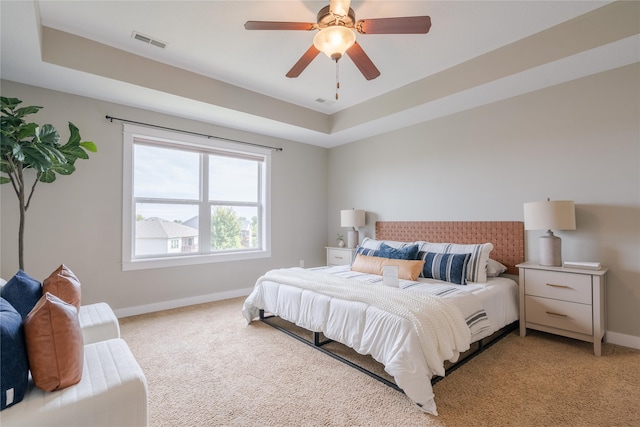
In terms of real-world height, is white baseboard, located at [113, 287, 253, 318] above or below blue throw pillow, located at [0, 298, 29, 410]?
below

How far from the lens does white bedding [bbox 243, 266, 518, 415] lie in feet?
6.24

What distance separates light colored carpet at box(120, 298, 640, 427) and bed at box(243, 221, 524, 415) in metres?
0.17

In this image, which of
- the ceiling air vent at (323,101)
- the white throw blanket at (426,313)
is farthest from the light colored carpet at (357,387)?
the ceiling air vent at (323,101)

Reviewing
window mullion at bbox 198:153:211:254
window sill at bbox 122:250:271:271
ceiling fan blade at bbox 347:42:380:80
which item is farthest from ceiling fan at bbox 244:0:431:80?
window sill at bbox 122:250:271:271

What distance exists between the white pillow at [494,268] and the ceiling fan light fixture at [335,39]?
2.69 meters

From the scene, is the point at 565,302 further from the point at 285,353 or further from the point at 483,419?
the point at 285,353

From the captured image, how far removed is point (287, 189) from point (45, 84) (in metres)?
3.24

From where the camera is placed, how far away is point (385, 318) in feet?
7.05

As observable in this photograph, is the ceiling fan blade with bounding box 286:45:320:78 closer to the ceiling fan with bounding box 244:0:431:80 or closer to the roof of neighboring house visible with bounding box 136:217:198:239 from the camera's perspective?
the ceiling fan with bounding box 244:0:431:80

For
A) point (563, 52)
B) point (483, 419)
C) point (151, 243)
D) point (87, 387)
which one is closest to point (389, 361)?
point (483, 419)

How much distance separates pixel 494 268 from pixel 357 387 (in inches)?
82.9

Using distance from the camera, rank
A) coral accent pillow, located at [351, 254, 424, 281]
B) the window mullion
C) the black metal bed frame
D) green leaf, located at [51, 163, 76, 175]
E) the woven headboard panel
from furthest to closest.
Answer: the window mullion → the woven headboard panel → coral accent pillow, located at [351, 254, 424, 281] → green leaf, located at [51, 163, 76, 175] → the black metal bed frame

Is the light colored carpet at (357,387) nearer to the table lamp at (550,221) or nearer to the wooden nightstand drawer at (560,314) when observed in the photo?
the wooden nightstand drawer at (560,314)

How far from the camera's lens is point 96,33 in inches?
109
